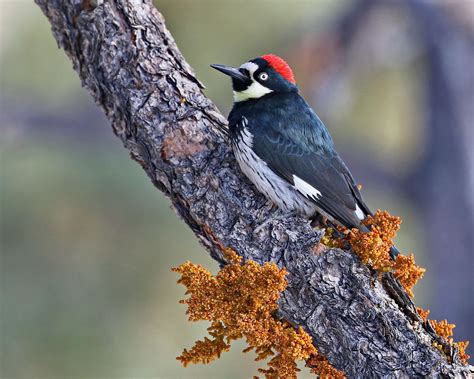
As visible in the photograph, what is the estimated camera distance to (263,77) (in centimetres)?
372

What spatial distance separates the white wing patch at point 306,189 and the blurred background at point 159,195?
13.9 feet

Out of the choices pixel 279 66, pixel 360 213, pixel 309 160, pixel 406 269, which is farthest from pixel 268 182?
pixel 279 66

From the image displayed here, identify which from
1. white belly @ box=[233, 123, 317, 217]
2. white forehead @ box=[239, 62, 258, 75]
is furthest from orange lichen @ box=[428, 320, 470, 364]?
white forehead @ box=[239, 62, 258, 75]

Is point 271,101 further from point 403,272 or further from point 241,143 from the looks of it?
point 403,272

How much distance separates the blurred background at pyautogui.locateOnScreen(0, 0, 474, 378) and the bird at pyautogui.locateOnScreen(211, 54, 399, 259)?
4.01 metres

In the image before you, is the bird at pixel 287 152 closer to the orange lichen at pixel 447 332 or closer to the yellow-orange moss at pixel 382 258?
the yellow-orange moss at pixel 382 258

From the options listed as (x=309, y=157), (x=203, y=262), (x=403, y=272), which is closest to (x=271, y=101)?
(x=309, y=157)

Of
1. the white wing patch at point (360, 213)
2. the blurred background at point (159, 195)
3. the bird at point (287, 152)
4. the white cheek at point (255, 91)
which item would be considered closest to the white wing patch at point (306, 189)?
the bird at point (287, 152)

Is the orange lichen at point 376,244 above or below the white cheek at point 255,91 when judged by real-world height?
below

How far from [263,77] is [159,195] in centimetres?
499

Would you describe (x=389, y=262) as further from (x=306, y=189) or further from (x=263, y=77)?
(x=263, y=77)

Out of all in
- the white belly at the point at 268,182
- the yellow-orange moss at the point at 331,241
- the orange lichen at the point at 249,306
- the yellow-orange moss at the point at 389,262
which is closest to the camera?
the orange lichen at the point at 249,306

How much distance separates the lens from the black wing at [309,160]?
10.8 ft

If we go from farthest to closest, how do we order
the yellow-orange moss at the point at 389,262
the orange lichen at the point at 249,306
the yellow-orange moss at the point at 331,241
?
the yellow-orange moss at the point at 331,241 < the yellow-orange moss at the point at 389,262 < the orange lichen at the point at 249,306
